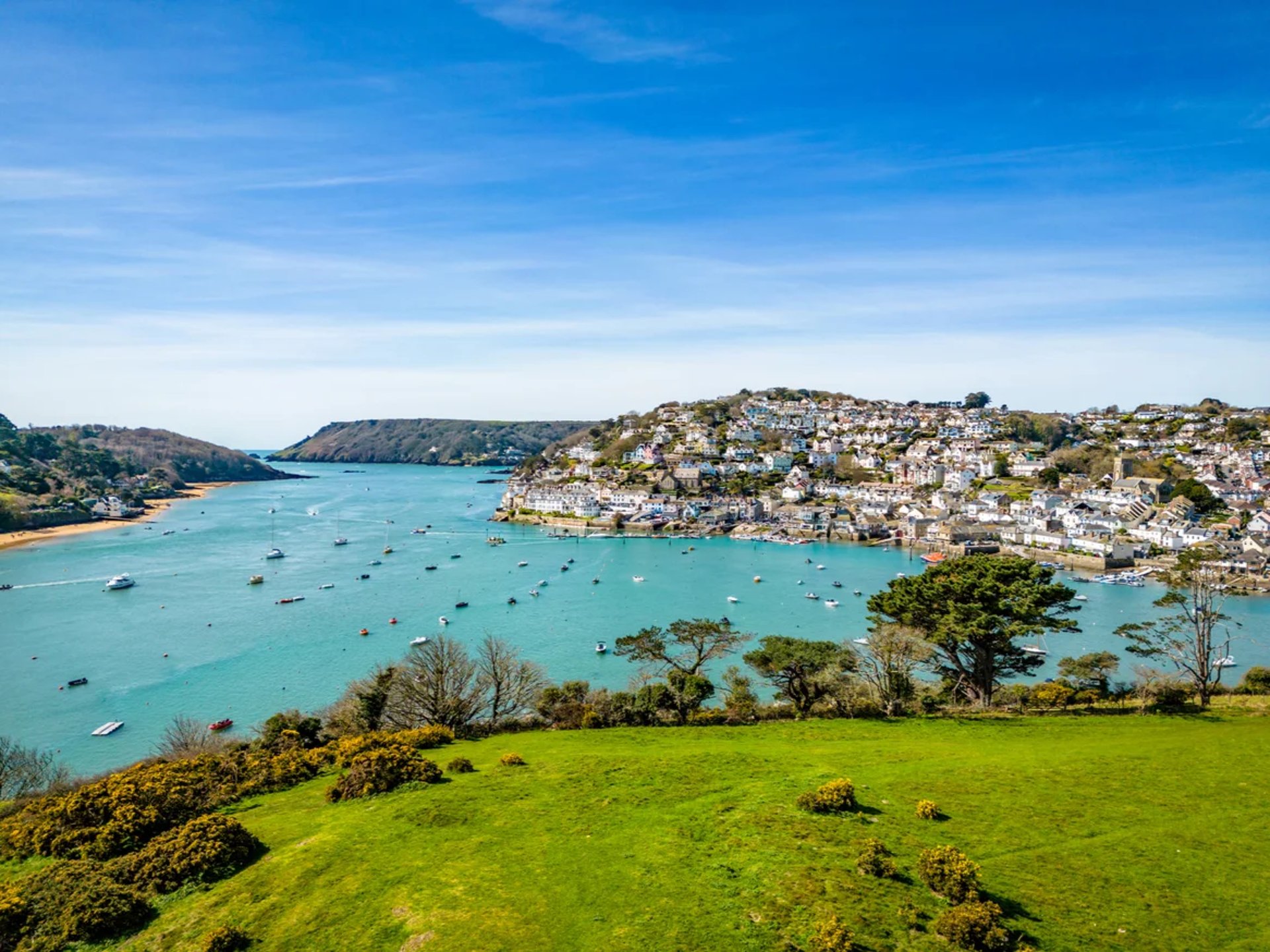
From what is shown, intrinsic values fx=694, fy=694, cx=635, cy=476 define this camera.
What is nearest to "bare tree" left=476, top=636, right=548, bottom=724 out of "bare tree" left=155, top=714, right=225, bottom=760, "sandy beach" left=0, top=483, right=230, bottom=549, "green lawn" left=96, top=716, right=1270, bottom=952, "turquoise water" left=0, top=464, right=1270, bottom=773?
"bare tree" left=155, top=714, right=225, bottom=760

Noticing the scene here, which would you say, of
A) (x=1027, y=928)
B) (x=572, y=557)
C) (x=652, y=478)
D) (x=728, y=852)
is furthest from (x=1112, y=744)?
(x=652, y=478)

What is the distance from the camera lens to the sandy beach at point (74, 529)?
67562mm

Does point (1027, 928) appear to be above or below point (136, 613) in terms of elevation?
above

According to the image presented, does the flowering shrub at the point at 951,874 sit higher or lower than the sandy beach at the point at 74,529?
higher

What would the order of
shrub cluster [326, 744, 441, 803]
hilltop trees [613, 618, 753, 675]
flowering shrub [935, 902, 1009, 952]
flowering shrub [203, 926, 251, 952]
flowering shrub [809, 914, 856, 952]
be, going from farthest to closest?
hilltop trees [613, 618, 753, 675], shrub cluster [326, 744, 441, 803], flowering shrub [203, 926, 251, 952], flowering shrub [935, 902, 1009, 952], flowering shrub [809, 914, 856, 952]

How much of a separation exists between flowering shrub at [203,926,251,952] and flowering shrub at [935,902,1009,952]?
7.22 metres

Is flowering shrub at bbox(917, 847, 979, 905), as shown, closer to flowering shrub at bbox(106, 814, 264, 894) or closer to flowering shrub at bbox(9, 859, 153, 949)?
flowering shrub at bbox(106, 814, 264, 894)

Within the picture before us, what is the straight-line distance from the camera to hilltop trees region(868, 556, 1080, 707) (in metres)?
18.3

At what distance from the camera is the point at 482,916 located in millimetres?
7520

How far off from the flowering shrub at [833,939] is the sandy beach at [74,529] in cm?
8227

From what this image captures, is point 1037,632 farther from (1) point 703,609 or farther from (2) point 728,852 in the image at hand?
(1) point 703,609

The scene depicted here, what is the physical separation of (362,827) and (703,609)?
35513 mm

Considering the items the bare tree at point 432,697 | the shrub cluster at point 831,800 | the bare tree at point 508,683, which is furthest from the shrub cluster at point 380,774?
the bare tree at point 508,683

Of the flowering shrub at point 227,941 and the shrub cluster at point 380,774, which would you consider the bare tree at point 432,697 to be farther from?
the flowering shrub at point 227,941
